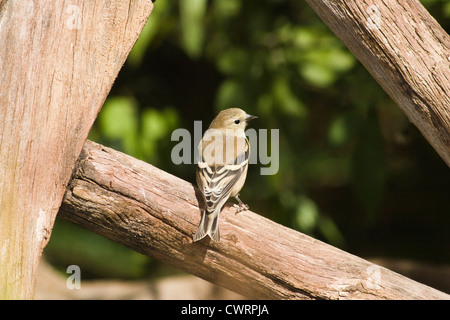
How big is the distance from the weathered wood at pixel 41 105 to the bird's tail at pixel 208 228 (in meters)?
0.73

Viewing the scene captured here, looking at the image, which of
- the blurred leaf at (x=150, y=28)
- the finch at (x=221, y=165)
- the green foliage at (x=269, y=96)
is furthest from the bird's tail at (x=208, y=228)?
the blurred leaf at (x=150, y=28)

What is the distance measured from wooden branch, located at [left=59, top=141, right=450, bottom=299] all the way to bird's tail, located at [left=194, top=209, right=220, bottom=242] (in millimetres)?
53

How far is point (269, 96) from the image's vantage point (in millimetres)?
4328

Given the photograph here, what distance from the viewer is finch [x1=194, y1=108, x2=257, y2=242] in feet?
9.98

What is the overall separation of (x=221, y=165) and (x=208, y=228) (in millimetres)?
895

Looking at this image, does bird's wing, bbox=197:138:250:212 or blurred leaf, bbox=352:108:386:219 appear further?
blurred leaf, bbox=352:108:386:219

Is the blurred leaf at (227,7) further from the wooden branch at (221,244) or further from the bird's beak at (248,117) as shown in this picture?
the wooden branch at (221,244)

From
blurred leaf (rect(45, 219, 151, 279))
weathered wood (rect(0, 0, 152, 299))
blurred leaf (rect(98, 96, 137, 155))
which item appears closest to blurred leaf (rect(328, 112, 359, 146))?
blurred leaf (rect(98, 96, 137, 155))

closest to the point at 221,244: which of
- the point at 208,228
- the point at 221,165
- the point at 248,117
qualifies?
the point at 208,228

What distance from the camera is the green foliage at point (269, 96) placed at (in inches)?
164

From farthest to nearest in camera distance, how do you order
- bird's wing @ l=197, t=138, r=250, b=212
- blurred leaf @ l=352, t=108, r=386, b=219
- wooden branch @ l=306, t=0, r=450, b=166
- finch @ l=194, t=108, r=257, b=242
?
blurred leaf @ l=352, t=108, r=386, b=219 → bird's wing @ l=197, t=138, r=250, b=212 → finch @ l=194, t=108, r=257, b=242 → wooden branch @ l=306, t=0, r=450, b=166

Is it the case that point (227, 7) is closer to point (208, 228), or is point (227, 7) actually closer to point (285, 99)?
point (285, 99)

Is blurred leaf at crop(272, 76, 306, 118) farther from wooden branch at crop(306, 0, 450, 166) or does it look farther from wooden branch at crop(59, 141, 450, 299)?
wooden branch at crop(306, 0, 450, 166)
